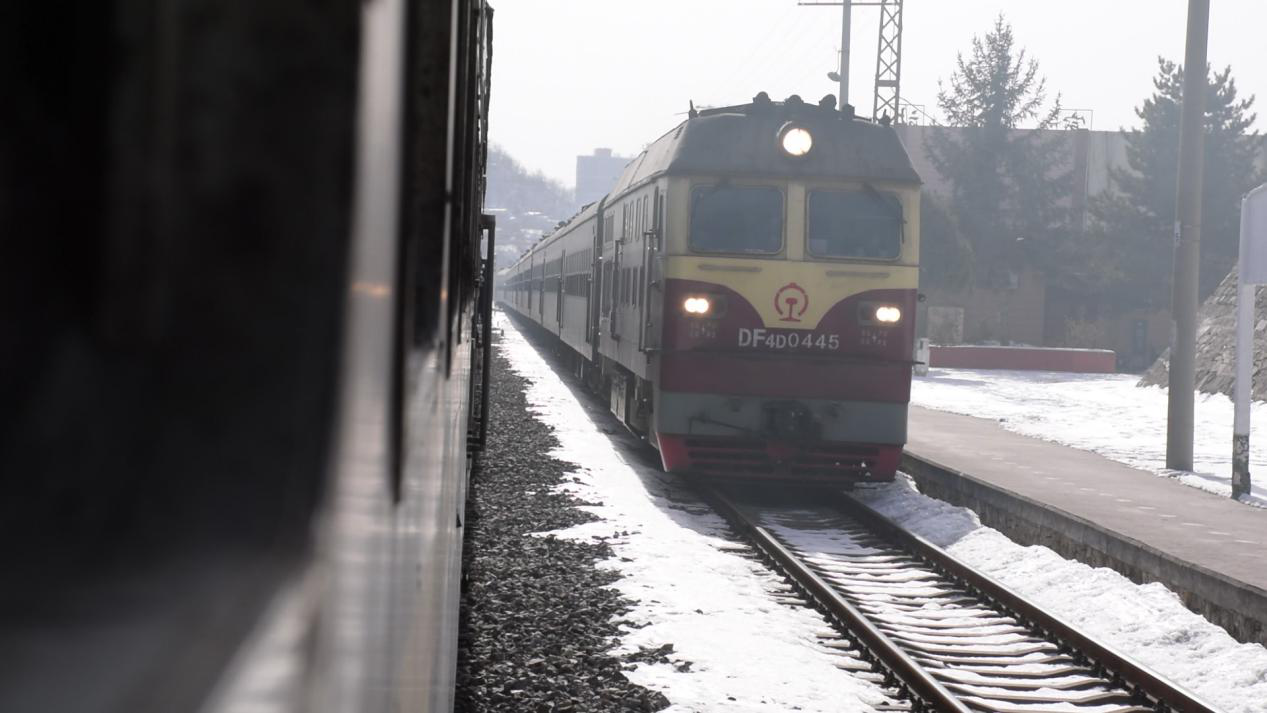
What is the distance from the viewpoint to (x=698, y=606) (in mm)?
7031

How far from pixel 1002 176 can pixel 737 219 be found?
40368mm

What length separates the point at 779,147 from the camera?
36.0 feet

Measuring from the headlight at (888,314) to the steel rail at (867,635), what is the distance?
2310mm

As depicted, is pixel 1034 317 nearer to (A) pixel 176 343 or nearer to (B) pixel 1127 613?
(B) pixel 1127 613

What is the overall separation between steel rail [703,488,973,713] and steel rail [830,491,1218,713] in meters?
0.85

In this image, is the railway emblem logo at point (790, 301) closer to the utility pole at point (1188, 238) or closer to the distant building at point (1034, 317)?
the utility pole at point (1188, 238)

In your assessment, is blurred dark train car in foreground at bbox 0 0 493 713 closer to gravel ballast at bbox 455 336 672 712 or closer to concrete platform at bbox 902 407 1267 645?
gravel ballast at bbox 455 336 672 712

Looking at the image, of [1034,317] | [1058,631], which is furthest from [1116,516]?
[1034,317]

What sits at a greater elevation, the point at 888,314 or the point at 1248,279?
the point at 1248,279

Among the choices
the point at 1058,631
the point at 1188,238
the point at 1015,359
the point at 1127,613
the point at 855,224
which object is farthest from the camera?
the point at 1015,359

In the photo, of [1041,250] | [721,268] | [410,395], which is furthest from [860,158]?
[1041,250]

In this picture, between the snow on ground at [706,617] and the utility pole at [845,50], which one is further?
the utility pole at [845,50]

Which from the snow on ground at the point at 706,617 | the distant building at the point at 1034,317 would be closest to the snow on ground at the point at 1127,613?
the snow on ground at the point at 706,617

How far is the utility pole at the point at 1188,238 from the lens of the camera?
13148 mm
